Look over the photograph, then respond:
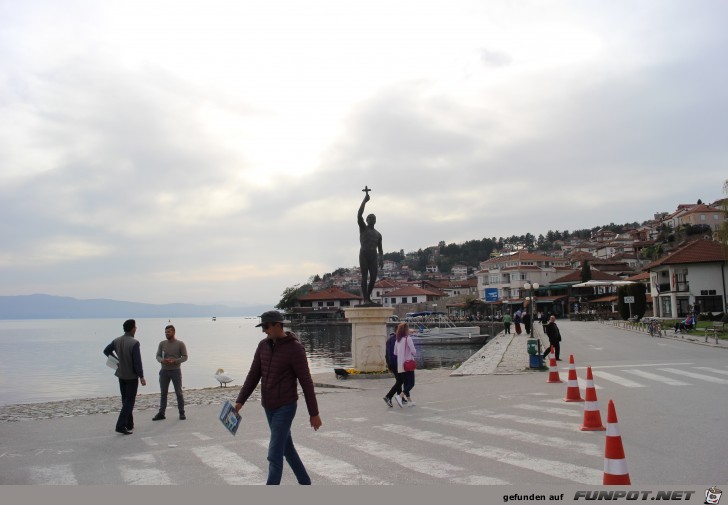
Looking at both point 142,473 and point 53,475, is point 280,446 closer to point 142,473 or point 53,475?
point 142,473

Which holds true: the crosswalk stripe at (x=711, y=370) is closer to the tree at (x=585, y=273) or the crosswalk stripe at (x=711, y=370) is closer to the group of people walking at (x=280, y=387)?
the group of people walking at (x=280, y=387)

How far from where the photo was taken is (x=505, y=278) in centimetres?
10731

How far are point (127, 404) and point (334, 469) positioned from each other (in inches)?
186

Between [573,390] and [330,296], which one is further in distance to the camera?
[330,296]

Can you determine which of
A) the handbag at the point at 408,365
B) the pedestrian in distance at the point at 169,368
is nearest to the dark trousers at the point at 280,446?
the pedestrian in distance at the point at 169,368

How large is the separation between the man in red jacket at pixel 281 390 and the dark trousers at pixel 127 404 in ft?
15.9

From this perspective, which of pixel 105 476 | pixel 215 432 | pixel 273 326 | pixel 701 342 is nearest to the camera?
pixel 273 326

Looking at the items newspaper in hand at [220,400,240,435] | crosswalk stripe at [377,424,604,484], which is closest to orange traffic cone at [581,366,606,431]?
crosswalk stripe at [377,424,604,484]

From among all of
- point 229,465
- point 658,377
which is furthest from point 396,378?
point 658,377

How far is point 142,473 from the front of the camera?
23.8 ft

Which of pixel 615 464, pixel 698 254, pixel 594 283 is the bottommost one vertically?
pixel 615 464

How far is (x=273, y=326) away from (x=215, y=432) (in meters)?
4.79

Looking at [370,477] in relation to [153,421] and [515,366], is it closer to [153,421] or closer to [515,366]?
[153,421]

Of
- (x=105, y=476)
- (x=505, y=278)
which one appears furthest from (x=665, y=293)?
(x=105, y=476)
